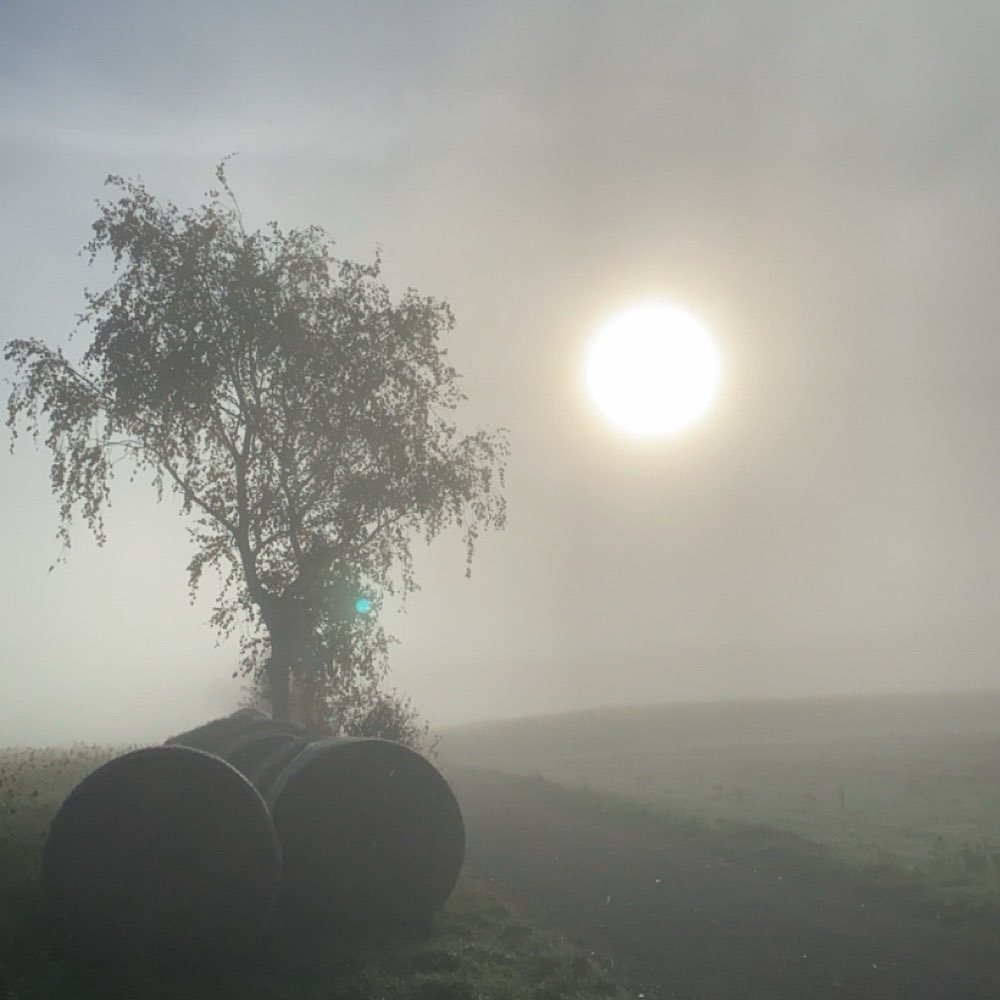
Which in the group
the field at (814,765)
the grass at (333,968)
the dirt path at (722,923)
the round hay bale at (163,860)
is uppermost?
the round hay bale at (163,860)

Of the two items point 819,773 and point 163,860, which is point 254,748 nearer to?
point 163,860

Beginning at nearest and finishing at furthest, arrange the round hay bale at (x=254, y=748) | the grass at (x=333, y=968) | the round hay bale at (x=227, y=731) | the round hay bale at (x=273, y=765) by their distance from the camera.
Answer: the grass at (x=333, y=968)
the round hay bale at (x=273, y=765)
the round hay bale at (x=254, y=748)
the round hay bale at (x=227, y=731)

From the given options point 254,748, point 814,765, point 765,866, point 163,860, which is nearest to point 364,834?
point 163,860

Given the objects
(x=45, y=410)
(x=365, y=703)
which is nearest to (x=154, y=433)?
(x=45, y=410)

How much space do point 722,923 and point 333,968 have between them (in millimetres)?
7159

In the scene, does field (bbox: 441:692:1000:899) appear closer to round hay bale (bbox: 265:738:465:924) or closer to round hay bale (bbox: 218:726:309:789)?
round hay bale (bbox: 265:738:465:924)

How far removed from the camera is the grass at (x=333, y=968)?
11.1m

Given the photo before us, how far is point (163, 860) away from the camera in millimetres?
12656

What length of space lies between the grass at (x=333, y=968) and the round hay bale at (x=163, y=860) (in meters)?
0.45

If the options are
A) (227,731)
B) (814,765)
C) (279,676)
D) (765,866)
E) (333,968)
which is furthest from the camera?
(814,765)

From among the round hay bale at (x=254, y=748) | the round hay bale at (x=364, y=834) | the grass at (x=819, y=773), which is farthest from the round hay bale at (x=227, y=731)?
the grass at (x=819, y=773)

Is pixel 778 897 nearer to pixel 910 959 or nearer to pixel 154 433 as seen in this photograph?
pixel 910 959

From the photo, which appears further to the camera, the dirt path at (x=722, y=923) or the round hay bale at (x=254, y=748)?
the round hay bale at (x=254, y=748)

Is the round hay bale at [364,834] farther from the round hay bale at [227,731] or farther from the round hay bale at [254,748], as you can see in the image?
the round hay bale at [227,731]
